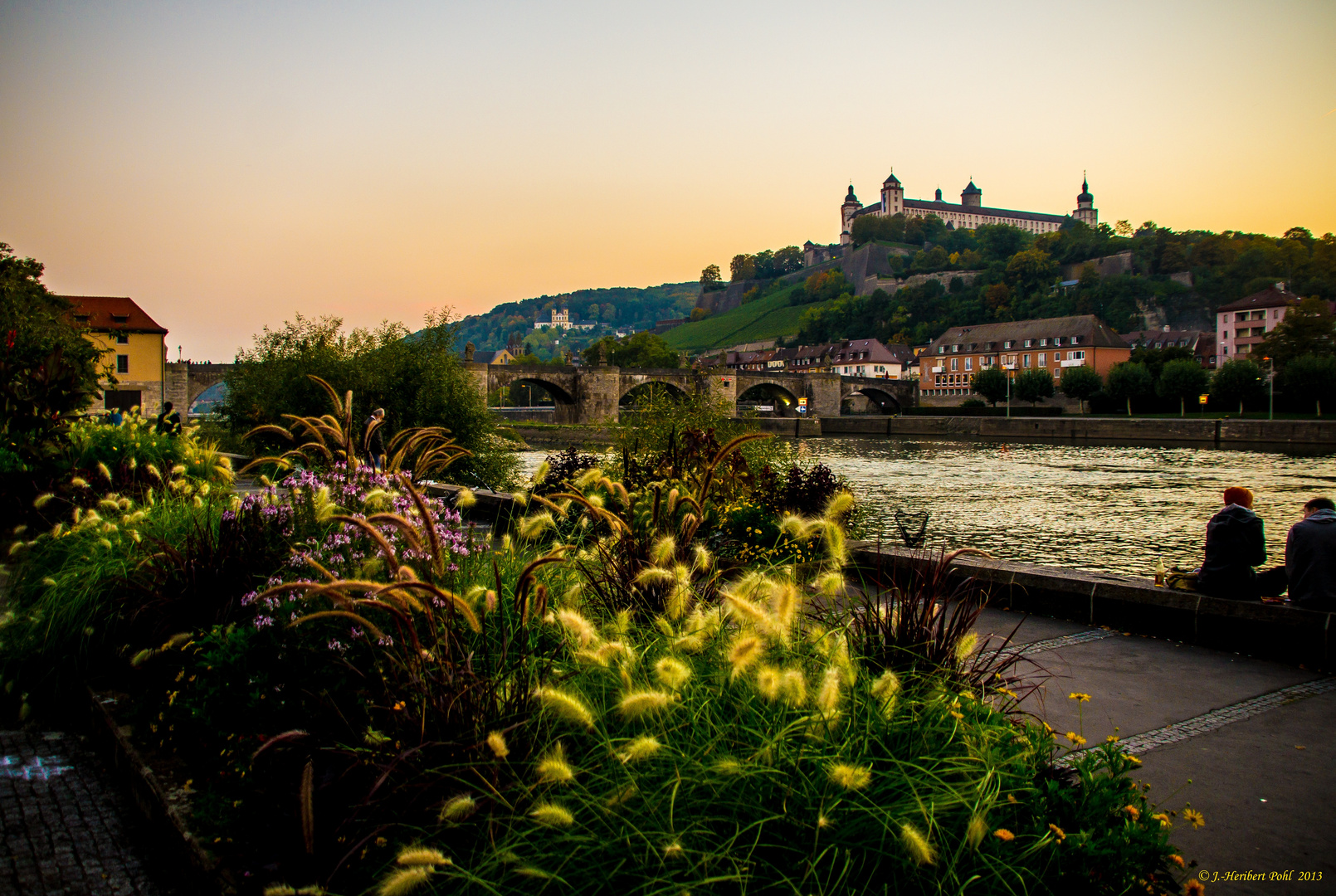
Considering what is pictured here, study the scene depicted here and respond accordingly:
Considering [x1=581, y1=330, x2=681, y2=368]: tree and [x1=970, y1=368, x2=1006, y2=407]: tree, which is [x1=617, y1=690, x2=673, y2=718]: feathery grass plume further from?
[x1=581, y1=330, x2=681, y2=368]: tree

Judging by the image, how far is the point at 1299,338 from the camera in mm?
59469

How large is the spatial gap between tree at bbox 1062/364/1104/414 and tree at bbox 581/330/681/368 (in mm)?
42614

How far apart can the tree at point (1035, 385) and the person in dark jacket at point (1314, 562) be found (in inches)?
2560

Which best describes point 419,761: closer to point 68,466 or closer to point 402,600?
point 402,600

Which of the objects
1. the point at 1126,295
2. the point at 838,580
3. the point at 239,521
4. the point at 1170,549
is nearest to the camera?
the point at 838,580

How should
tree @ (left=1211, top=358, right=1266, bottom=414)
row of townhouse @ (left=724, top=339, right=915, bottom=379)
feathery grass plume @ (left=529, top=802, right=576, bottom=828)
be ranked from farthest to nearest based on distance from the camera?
1. row of townhouse @ (left=724, top=339, right=915, bottom=379)
2. tree @ (left=1211, top=358, right=1266, bottom=414)
3. feathery grass plume @ (left=529, top=802, right=576, bottom=828)

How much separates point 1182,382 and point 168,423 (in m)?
57.4

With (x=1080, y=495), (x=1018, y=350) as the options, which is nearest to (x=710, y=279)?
(x=1018, y=350)

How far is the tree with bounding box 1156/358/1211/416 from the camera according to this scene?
53.7 meters

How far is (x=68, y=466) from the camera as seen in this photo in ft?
22.7

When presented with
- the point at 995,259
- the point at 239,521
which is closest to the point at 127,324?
the point at 239,521

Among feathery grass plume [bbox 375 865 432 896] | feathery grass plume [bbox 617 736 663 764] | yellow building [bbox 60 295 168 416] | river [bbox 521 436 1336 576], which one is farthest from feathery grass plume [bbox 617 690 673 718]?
yellow building [bbox 60 295 168 416]

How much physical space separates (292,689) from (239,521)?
48.5 inches

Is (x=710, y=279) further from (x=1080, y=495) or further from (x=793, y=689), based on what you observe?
(x=793, y=689)
